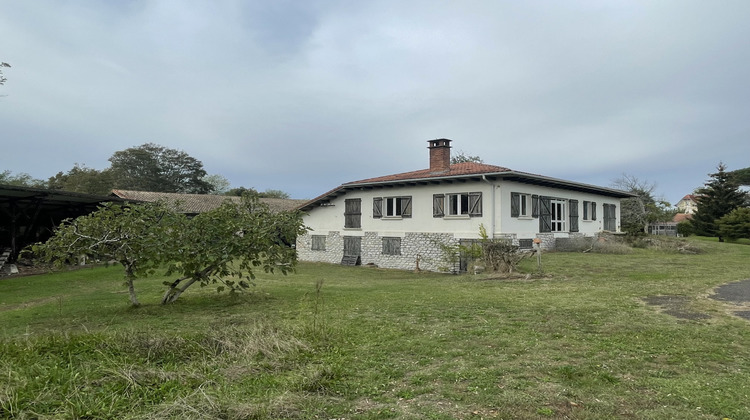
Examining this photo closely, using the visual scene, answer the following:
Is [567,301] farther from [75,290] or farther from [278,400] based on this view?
[75,290]

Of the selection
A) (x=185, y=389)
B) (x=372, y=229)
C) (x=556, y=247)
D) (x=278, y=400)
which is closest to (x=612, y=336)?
(x=278, y=400)

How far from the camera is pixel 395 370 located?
467 centimetres

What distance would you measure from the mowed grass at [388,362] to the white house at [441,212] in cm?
947

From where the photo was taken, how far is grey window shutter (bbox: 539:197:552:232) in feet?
66.8

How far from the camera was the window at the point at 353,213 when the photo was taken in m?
23.8

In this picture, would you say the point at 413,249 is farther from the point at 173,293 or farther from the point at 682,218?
the point at 682,218

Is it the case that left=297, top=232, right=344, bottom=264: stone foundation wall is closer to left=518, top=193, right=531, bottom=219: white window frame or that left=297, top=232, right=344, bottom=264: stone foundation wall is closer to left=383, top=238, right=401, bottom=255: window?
left=383, top=238, right=401, bottom=255: window

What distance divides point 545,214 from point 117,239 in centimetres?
1738

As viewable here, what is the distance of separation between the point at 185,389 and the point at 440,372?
2381mm

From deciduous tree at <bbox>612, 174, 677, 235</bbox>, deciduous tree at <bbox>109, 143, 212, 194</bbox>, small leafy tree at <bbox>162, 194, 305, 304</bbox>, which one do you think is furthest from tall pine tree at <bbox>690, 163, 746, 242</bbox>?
deciduous tree at <bbox>109, 143, 212, 194</bbox>

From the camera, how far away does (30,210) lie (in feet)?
69.4

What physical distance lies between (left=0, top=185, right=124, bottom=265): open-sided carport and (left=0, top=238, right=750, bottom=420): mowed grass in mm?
11180

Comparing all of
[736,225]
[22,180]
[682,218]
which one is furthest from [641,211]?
[22,180]

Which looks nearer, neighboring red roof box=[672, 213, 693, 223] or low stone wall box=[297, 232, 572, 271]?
low stone wall box=[297, 232, 572, 271]
